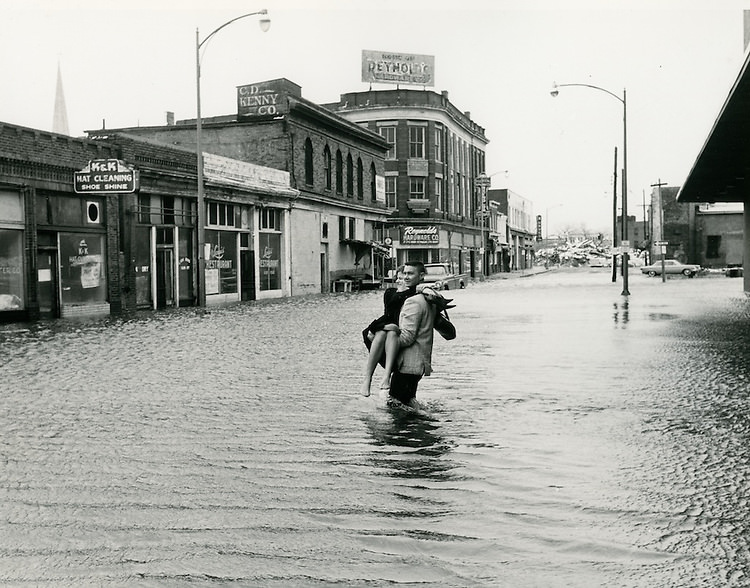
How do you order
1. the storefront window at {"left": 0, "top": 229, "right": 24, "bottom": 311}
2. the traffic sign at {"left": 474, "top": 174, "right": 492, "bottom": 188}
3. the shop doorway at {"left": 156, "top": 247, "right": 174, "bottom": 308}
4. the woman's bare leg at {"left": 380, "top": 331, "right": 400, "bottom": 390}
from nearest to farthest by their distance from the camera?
1. the woman's bare leg at {"left": 380, "top": 331, "right": 400, "bottom": 390}
2. the storefront window at {"left": 0, "top": 229, "right": 24, "bottom": 311}
3. the shop doorway at {"left": 156, "top": 247, "right": 174, "bottom": 308}
4. the traffic sign at {"left": 474, "top": 174, "right": 492, "bottom": 188}

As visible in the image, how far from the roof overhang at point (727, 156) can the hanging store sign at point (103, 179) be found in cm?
1596

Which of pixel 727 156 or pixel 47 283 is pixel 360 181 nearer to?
pixel 727 156

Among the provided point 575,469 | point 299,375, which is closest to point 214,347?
point 299,375

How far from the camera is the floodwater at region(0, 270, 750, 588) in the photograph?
4254 mm

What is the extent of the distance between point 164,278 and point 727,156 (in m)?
19.2

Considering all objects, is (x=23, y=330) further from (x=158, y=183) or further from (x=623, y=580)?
(x=623, y=580)

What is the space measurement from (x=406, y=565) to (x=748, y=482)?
2788mm

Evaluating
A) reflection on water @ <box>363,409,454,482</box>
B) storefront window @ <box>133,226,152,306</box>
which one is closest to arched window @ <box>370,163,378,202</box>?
storefront window @ <box>133,226,152,306</box>

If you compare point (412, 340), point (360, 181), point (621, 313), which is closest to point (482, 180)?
point (360, 181)

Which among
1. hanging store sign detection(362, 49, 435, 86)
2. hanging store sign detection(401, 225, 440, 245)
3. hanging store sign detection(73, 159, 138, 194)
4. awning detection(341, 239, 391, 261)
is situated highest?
hanging store sign detection(362, 49, 435, 86)

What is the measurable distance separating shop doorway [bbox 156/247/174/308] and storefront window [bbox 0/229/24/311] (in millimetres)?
6616

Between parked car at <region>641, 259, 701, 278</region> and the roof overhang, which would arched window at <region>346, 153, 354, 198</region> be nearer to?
the roof overhang

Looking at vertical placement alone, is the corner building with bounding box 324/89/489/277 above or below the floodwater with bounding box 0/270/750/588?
above

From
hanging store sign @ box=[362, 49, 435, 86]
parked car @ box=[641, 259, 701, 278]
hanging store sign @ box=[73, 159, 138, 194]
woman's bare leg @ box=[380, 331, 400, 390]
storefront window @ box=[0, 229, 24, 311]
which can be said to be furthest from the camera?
parked car @ box=[641, 259, 701, 278]
